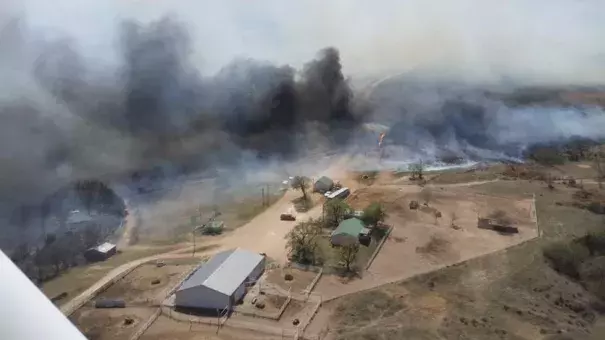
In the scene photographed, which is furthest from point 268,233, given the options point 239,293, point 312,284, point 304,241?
point 239,293

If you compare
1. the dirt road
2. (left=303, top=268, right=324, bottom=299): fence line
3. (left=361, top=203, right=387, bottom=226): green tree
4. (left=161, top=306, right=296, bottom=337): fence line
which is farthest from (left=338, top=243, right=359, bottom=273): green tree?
(left=161, top=306, right=296, bottom=337): fence line

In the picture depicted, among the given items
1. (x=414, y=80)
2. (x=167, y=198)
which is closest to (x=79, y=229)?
(x=167, y=198)

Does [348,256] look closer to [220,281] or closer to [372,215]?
[372,215]

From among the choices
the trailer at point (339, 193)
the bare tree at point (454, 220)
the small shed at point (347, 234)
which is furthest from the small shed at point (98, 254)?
the bare tree at point (454, 220)

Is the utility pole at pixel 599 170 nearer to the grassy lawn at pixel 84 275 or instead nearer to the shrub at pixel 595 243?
the shrub at pixel 595 243

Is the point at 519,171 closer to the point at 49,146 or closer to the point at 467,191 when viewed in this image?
the point at 467,191
